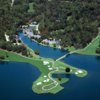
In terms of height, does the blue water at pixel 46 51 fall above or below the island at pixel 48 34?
below

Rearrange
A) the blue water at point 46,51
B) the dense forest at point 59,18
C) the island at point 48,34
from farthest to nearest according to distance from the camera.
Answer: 1. the dense forest at point 59,18
2. the blue water at point 46,51
3. the island at point 48,34

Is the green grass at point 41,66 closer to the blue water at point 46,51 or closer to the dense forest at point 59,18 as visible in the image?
the blue water at point 46,51

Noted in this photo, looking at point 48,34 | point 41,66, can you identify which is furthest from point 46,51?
point 48,34

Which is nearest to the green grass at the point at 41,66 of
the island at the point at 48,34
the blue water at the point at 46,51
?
the island at the point at 48,34

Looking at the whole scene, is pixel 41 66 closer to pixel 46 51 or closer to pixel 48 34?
pixel 46 51

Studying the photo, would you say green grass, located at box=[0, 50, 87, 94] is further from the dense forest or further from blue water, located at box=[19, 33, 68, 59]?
the dense forest

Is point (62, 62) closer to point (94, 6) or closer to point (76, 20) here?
point (76, 20)

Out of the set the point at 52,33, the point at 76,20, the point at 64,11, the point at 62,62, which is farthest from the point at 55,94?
the point at 64,11

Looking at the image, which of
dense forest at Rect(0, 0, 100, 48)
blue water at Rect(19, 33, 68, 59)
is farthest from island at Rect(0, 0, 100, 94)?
blue water at Rect(19, 33, 68, 59)
